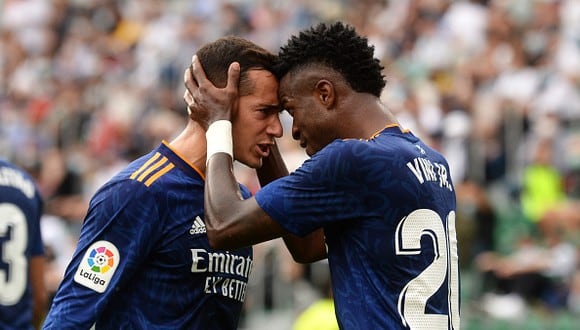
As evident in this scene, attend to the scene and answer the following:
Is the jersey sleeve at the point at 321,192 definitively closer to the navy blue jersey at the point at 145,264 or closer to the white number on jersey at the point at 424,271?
the white number on jersey at the point at 424,271

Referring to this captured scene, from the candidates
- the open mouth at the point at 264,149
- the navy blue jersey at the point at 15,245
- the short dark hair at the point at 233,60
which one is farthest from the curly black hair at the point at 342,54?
the navy blue jersey at the point at 15,245

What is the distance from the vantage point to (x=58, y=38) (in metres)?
19.8

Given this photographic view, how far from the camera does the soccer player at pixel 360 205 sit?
4805 millimetres

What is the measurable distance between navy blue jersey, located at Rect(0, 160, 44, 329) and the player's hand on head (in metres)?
2.01

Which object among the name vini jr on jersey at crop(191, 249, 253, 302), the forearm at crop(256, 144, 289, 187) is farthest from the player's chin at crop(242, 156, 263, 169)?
the name vini jr on jersey at crop(191, 249, 253, 302)

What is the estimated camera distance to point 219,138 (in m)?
5.20

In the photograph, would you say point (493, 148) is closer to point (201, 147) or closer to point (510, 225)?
point (510, 225)

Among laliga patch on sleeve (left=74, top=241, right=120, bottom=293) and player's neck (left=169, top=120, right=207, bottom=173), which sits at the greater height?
player's neck (left=169, top=120, right=207, bottom=173)

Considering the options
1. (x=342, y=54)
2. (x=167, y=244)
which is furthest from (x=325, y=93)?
(x=167, y=244)

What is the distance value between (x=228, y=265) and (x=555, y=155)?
6856 mm

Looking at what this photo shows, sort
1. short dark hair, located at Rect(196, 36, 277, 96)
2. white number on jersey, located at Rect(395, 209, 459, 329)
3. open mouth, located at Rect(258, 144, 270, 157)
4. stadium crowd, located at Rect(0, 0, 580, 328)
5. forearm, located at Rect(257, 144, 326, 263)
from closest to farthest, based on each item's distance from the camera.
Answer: white number on jersey, located at Rect(395, 209, 459, 329), short dark hair, located at Rect(196, 36, 277, 96), open mouth, located at Rect(258, 144, 270, 157), forearm, located at Rect(257, 144, 326, 263), stadium crowd, located at Rect(0, 0, 580, 328)

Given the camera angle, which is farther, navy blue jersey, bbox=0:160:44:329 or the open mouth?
navy blue jersey, bbox=0:160:44:329

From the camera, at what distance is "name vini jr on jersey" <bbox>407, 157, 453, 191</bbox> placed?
4887mm

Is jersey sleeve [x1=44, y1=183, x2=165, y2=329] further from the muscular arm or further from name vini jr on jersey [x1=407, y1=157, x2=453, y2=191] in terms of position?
name vini jr on jersey [x1=407, y1=157, x2=453, y2=191]
